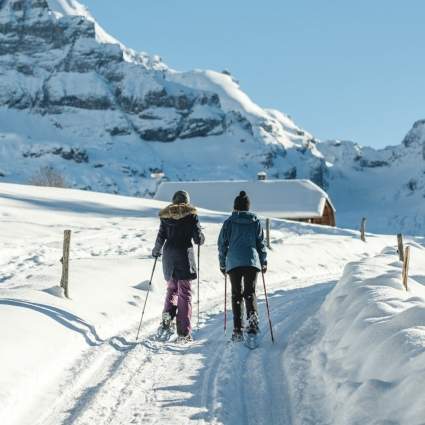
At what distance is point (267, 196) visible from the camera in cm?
6072

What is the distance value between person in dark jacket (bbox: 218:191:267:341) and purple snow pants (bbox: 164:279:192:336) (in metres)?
0.66

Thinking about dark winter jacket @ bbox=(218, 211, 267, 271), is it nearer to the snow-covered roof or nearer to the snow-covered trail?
the snow-covered trail

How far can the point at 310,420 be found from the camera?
5.46m

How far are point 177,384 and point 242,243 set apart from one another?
2662 millimetres

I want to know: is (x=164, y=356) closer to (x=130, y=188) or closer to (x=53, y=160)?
(x=130, y=188)

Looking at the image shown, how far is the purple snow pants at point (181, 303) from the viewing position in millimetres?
8734

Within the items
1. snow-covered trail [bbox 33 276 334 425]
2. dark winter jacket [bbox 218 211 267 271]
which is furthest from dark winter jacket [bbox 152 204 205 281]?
snow-covered trail [bbox 33 276 334 425]

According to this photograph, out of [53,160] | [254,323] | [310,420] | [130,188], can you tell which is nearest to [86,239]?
[254,323]

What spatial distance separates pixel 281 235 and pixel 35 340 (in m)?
27.0

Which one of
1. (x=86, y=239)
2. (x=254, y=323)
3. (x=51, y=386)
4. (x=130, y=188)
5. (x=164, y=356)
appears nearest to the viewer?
(x=51, y=386)

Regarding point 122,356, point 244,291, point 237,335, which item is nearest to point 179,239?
point 244,291

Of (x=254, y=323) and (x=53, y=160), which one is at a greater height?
(x=53, y=160)

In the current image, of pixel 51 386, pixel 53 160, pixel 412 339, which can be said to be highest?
pixel 53 160

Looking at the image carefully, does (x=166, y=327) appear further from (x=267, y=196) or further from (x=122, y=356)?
(x=267, y=196)
